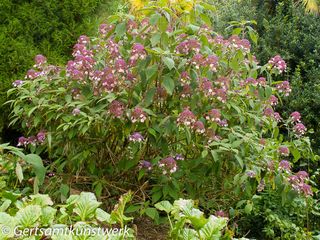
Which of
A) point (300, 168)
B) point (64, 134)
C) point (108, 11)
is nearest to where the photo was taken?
point (64, 134)

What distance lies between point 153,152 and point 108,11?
6.44 feet

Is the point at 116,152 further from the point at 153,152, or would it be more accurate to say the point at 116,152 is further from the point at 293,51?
the point at 293,51

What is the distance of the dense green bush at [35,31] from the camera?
4.41m

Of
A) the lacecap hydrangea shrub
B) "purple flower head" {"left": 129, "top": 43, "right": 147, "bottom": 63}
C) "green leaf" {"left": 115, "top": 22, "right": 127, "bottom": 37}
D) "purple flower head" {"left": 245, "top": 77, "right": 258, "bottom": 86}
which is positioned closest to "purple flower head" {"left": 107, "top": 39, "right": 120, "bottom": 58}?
the lacecap hydrangea shrub

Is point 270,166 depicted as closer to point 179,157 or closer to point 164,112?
point 179,157

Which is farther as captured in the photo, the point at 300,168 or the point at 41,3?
the point at 300,168

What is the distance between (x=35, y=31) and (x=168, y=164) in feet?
6.93

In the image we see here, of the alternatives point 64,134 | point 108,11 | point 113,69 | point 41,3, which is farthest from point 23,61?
point 113,69

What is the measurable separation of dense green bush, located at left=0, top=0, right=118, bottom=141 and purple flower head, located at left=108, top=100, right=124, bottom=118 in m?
1.68

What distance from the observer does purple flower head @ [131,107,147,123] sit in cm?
294

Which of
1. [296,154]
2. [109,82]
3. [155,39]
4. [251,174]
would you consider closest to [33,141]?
[109,82]

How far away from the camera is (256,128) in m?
3.68

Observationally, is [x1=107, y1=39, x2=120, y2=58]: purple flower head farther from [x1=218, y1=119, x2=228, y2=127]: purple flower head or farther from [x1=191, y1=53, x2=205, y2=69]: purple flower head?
[x1=218, y1=119, x2=228, y2=127]: purple flower head

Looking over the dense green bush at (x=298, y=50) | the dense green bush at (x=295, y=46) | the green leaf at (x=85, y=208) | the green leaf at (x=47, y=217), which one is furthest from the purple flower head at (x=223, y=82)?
the dense green bush at (x=298, y=50)
